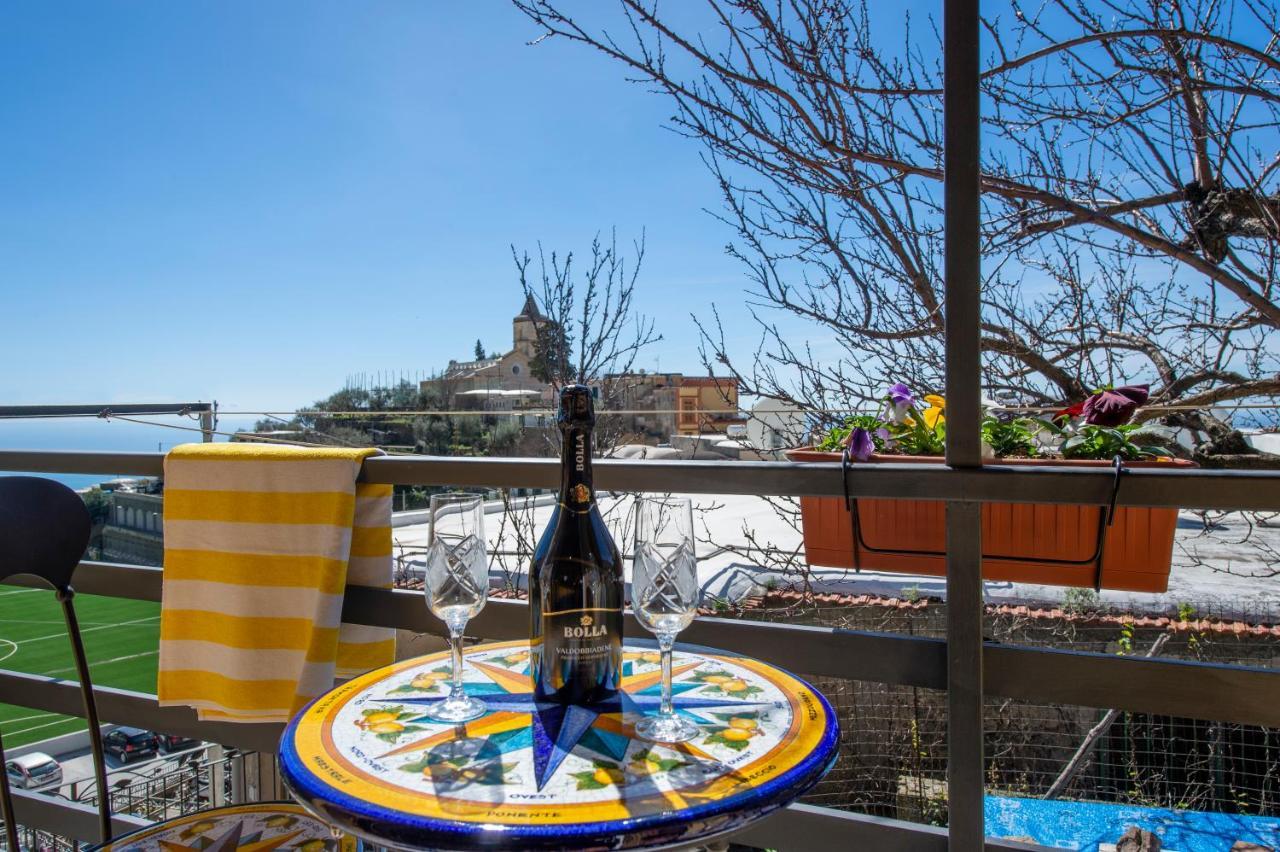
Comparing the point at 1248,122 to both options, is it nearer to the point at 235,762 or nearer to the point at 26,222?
the point at 235,762

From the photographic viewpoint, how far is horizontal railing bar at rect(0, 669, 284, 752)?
5.05 ft

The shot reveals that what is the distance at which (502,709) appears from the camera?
85 centimetres

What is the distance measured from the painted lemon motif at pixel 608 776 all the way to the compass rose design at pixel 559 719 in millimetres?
28

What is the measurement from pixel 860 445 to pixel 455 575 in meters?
0.62

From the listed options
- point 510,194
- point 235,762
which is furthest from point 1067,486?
point 510,194

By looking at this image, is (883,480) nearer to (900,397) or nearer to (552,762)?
(900,397)

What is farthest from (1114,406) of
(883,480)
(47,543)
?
(47,543)

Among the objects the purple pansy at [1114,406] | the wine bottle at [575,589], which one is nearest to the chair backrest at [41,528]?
the wine bottle at [575,589]

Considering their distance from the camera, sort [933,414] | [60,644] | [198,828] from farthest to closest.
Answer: [60,644]
[933,414]
[198,828]

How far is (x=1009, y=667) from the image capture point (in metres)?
1.06

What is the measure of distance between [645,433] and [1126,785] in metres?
3.17

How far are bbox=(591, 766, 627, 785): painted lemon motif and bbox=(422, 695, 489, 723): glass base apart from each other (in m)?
0.20

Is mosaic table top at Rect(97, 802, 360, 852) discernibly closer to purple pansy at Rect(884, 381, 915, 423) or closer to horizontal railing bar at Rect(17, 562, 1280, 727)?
horizontal railing bar at Rect(17, 562, 1280, 727)

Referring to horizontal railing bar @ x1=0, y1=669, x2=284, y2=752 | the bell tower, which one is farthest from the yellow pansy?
the bell tower
